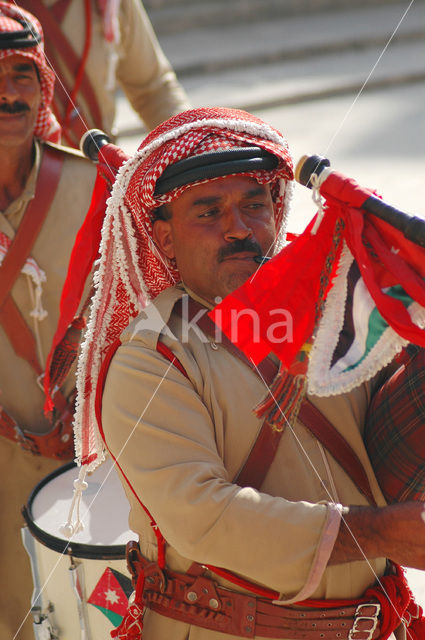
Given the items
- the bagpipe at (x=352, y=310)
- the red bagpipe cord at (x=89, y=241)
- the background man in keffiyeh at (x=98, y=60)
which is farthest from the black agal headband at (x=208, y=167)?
the background man in keffiyeh at (x=98, y=60)

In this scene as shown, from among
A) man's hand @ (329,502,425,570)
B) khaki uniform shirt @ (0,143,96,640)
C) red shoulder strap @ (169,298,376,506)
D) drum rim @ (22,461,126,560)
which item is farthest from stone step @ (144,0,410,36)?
man's hand @ (329,502,425,570)

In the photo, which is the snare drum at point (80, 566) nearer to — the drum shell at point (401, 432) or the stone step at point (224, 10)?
the drum shell at point (401, 432)

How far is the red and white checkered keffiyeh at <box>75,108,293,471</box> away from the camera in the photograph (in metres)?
2.11

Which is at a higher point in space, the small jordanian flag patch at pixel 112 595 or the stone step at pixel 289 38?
the stone step at pixel 289 38

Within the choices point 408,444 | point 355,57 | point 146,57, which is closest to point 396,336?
point 408,444

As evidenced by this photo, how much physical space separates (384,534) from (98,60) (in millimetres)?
3320

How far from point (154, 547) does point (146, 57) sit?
304cm

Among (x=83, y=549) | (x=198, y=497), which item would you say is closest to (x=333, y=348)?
(x=198, y=497)

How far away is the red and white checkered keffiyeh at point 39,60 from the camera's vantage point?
135 inches

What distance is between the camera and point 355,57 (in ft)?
37.1

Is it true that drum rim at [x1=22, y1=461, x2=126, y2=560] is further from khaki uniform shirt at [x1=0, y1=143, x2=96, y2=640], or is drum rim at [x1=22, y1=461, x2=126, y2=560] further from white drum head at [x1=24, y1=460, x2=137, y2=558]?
khaki uniform shirt at [x1=0, y1=143, x2=96, y2=640]

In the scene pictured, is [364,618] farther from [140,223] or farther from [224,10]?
[224,10]

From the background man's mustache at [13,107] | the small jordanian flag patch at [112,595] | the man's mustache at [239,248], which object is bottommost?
the small jordanian flag patch at [112,595]

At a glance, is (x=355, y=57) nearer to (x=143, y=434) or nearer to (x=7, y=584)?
(x=7, y=584)
